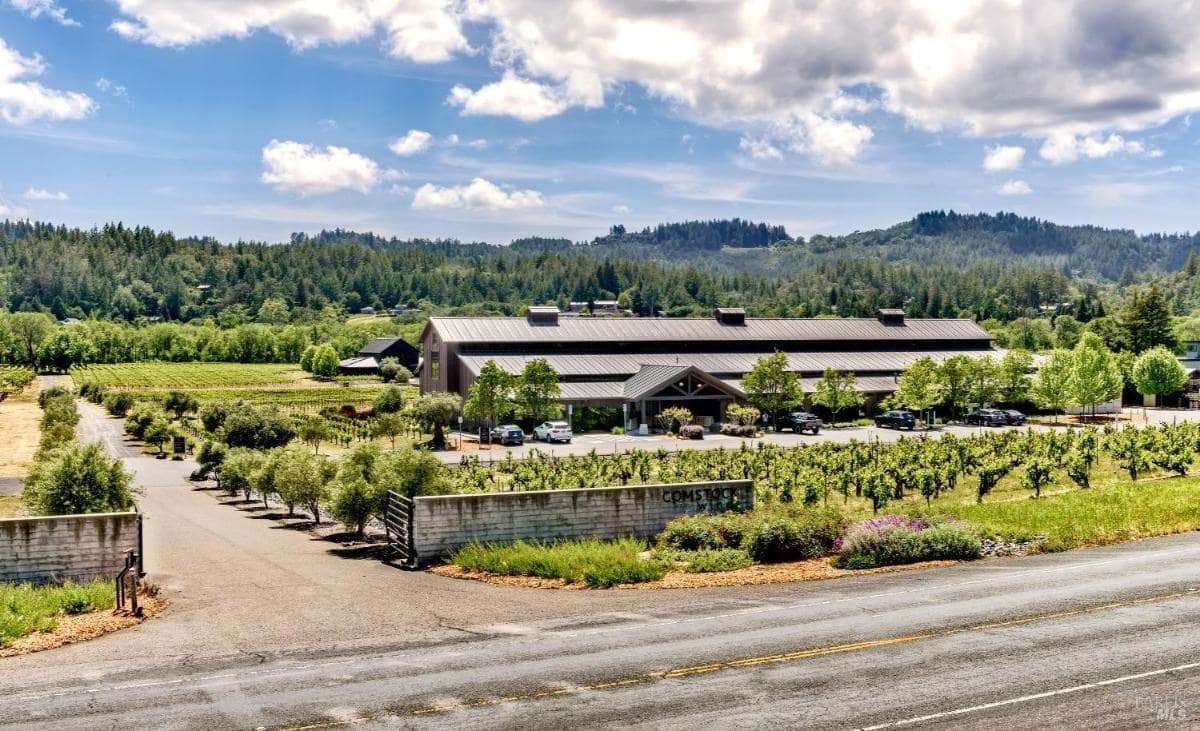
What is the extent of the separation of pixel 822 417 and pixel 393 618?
2418 inches

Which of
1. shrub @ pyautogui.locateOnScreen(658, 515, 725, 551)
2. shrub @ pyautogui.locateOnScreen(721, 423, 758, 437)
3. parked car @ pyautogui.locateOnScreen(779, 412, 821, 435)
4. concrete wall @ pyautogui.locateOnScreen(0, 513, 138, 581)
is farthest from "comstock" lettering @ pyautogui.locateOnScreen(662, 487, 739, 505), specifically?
parked car @ pyautogui.locateOnScreen(779, 412, 821, 435)

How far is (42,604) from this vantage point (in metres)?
18.7

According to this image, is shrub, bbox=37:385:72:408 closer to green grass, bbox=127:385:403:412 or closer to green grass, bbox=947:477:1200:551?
green grass, bbox=127:385:403:412

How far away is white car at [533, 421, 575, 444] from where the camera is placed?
64.1 meters

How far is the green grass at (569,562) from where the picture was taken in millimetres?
21656

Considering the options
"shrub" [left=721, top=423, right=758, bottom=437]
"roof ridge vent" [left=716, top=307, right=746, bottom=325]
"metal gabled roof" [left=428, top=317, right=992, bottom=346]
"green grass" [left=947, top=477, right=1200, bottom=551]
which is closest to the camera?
"green grass" [left=947, top=477, right=1200, bottom=551]

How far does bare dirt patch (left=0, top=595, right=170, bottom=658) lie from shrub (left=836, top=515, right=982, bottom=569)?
15.2 metres

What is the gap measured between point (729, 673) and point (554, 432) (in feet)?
163

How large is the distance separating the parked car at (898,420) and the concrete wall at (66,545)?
2296 inches

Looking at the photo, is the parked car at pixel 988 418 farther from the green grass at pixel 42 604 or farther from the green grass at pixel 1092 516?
the green grass at pixel 42 604

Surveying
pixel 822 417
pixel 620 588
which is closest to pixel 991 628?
pixel 620 588

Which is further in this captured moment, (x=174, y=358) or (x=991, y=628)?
(x=174, y=358)

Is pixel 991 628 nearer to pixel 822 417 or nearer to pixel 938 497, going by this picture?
pixel 938 497

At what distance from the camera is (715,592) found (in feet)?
67.9
